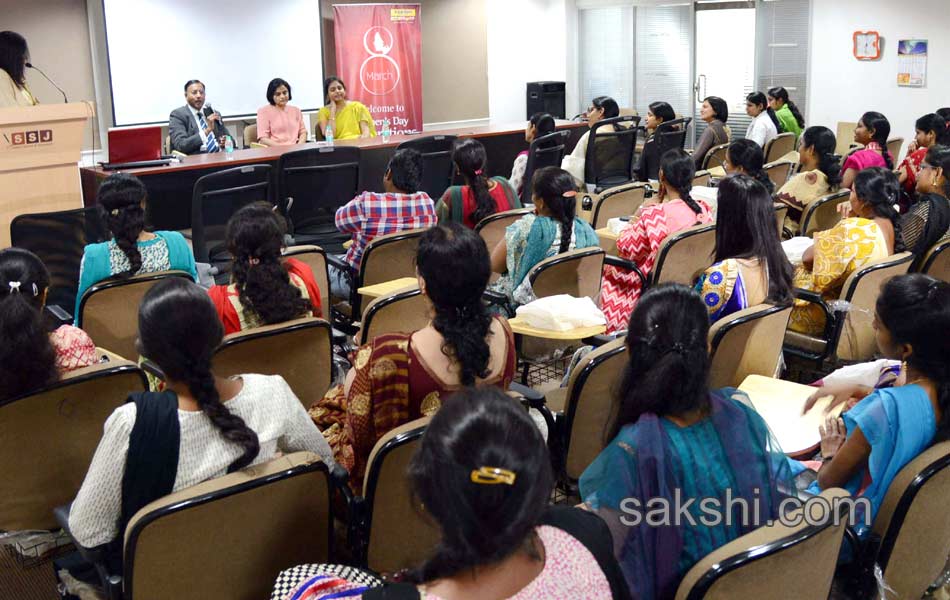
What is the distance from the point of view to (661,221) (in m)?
4.20

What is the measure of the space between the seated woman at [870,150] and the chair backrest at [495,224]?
85.3 inches

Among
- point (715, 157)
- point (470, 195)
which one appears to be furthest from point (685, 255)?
point (715, 157)

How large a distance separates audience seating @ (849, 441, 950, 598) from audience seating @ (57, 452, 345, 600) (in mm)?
1118

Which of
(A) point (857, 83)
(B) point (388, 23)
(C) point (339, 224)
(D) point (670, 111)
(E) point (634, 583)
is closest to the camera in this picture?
(E) point (634, 583)

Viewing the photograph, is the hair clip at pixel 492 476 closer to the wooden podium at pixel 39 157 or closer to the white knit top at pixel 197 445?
the white knit top at pixel 197 445

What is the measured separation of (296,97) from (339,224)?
19.7 ft

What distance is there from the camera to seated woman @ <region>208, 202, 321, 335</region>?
303cm

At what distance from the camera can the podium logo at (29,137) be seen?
4.82m

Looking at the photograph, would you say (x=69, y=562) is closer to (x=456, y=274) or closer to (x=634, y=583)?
(x=456, y=274)

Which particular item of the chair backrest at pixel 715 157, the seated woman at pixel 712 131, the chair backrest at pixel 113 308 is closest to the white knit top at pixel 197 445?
the chair backrest at pixel 113 308

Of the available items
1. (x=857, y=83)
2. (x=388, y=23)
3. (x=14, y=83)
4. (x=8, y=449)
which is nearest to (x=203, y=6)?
(x=388, y=23)

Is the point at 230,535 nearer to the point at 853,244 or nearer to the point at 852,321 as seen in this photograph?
the point at 852,321

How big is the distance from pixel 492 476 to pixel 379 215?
3.25m

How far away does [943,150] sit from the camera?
4750mm
